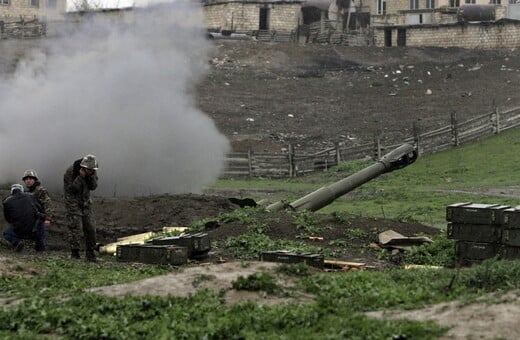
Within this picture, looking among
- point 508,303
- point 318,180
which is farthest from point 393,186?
point 508,303

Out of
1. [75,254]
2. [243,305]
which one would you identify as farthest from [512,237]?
[75,254]

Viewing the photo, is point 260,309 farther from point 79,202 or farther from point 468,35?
point 468,35

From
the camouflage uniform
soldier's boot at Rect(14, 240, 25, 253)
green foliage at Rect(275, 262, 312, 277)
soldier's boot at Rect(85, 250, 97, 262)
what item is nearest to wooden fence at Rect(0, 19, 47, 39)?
the camouflage uniform

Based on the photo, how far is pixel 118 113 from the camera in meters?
30.3

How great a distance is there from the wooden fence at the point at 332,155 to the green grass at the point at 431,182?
0.65 m

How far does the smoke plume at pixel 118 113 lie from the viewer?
29.4m

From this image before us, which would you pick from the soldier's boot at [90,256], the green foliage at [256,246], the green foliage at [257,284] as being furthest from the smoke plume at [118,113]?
the green foliage at [257,284]

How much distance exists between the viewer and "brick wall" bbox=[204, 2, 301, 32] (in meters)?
73.5

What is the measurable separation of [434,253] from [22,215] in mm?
7294

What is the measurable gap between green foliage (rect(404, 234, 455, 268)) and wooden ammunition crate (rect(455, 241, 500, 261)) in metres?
0.82

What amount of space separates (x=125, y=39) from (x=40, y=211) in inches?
498

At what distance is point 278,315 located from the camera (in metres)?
11.3

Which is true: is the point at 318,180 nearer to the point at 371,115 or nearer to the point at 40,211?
the point at 371,115

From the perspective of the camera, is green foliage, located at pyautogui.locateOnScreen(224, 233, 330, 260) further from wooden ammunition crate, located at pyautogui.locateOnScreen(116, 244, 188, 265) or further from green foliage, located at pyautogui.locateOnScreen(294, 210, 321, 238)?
wooden ammunition crate, located at pyautogui.locateOnScreen(116, 244, 188, 265)
